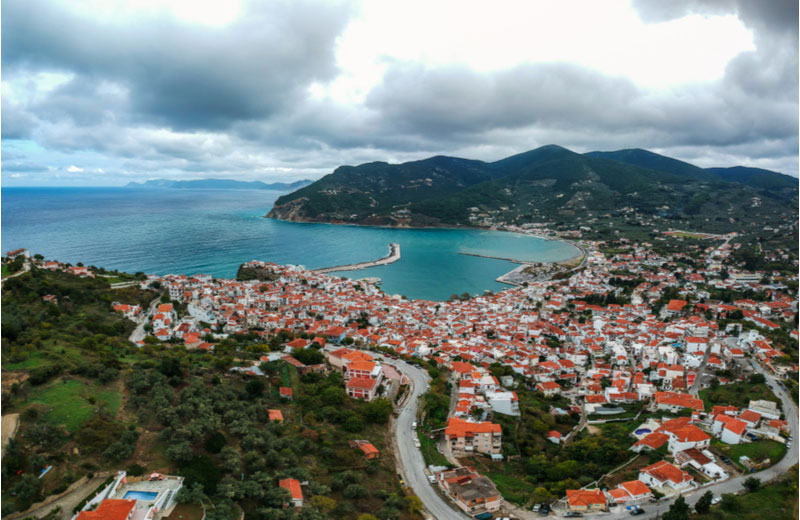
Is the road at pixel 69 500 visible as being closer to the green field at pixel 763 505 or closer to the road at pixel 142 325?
the road at pixel 142 325

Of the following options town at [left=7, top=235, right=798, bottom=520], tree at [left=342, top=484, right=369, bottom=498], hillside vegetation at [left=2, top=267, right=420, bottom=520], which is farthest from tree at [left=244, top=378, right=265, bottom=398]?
tree at [left=342, top=484, right=369, bottom=498]

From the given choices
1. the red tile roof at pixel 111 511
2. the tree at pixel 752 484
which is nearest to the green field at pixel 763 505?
the tree at pixel 752 484

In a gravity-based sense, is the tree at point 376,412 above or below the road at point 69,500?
below

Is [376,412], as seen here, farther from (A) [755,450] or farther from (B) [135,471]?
(A) [755,450]

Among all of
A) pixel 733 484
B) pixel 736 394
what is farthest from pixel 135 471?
pixel 736 394

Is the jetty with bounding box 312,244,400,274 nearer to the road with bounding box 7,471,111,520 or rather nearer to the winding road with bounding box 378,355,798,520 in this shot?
the winding road with bounding box 378,355,798,520
